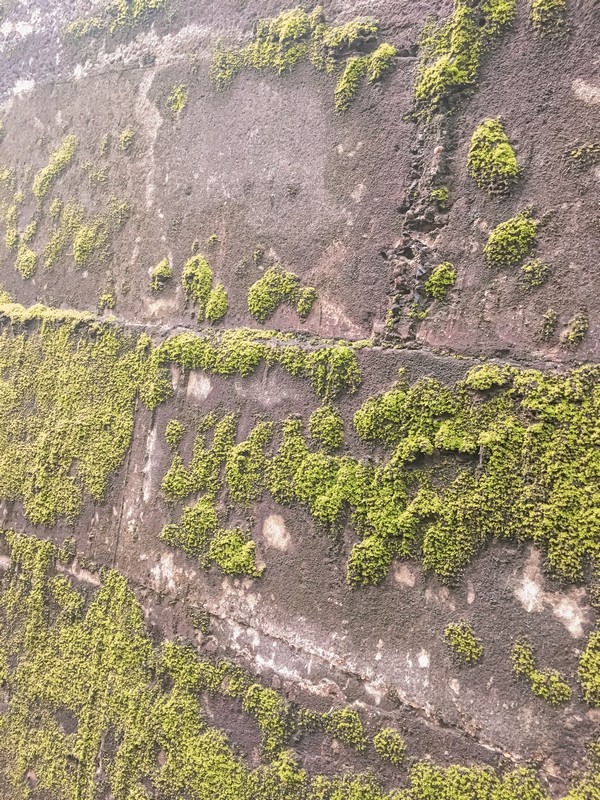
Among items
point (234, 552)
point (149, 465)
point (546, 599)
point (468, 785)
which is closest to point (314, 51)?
point (149, 465)

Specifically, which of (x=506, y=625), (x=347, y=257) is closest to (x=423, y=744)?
(x=506, y=625)

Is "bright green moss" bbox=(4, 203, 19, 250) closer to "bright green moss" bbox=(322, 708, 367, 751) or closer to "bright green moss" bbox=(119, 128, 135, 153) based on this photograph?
"bright green moss" bbox=(119, 128, 135, 153)

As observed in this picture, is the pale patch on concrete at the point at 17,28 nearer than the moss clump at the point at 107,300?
No

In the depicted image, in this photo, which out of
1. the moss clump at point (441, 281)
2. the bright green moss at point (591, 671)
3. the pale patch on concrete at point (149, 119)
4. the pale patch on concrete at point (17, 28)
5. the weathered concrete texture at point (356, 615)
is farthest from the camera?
the pale patch on concrete at point (17, 28)

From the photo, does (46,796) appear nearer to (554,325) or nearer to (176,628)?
(176,628)

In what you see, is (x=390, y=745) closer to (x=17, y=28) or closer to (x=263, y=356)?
(x=263, y=356)

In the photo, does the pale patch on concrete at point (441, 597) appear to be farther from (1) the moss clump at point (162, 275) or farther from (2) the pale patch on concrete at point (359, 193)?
(1) the moss clump at point (162, 275)

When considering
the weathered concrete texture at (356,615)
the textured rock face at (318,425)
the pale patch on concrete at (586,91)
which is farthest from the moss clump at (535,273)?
the pale patch on concrete at (586,91)

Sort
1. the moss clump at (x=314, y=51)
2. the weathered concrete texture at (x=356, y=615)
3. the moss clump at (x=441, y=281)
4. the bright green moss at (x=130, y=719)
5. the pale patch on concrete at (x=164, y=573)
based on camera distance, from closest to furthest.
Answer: the weathered concrete texture at (x=356, y=615) → the bright green moss at (x=130, y=719) → the moss clump at (x=441, y=281) → the moss clump at (x=314, y=51) → the pale patch on concrete at (x=164, y=573)

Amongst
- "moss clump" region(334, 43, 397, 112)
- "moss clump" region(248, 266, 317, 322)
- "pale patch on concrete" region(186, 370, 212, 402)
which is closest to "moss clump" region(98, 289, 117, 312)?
"pale patch on concrete" region(186, 370, 212, 402)
